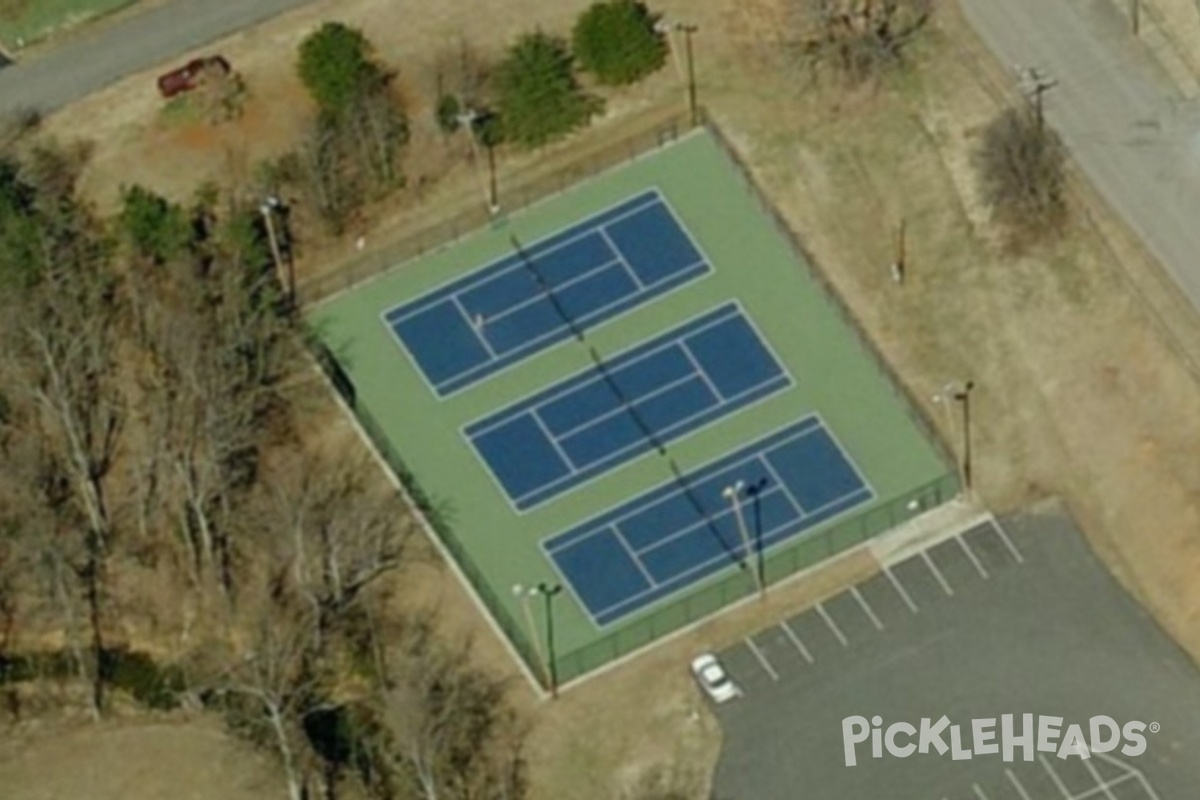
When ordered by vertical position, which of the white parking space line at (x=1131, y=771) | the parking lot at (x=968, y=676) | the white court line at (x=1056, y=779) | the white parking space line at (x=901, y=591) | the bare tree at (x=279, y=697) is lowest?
the white parking space line at (x=1131, y=771)

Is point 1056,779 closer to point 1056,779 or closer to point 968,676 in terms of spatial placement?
point 1056,779

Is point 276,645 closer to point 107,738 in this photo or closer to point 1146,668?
point 107,738

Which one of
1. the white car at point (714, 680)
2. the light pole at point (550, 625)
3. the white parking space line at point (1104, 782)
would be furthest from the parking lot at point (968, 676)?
the light pole at point (550, 625)

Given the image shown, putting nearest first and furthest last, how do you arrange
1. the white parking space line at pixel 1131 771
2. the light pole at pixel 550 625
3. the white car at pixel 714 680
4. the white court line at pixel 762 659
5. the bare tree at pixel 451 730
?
the white parking space line at pixel 1131 771 < the bare tree at pixel 451 730 < the white car at pixel 714 680 < the white court line at pixel 762 659 < the light pole at pixel 550 625

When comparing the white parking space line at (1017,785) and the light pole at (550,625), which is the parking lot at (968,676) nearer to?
the white parking space line at (1017,785)

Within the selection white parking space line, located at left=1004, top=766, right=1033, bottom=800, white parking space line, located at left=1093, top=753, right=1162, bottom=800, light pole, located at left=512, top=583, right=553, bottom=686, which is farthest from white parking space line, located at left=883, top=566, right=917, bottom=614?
light pole, located at left=512, top=583, right=553, bottom=686

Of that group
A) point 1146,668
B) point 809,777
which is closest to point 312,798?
point 809,777

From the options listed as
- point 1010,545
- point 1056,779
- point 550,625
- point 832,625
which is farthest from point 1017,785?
point 550,625
